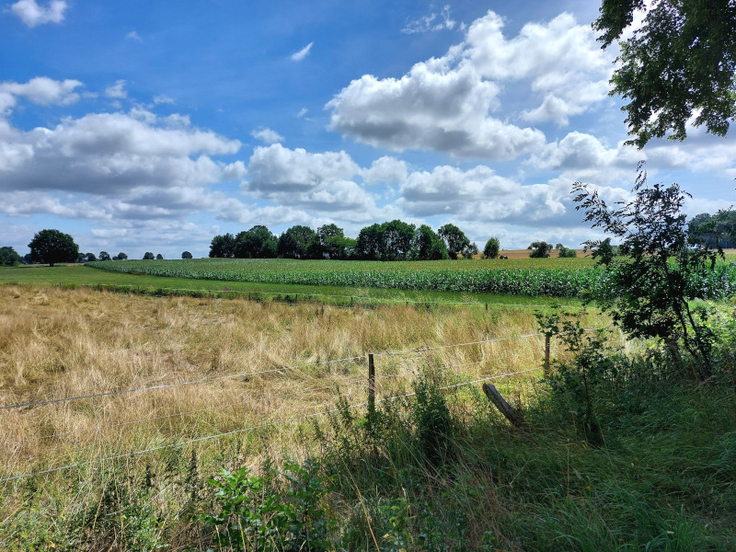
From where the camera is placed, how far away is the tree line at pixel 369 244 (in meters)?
114

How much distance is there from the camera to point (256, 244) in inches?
4970

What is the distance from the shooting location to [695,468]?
12.9 feet

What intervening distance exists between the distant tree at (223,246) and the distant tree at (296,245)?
18.6 metres

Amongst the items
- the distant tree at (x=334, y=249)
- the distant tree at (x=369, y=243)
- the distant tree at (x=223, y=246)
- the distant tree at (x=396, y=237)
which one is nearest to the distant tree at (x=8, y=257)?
the distant tree at (x=223, y=246)

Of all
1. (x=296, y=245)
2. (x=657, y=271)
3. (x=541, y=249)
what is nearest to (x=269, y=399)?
(x=657, y=271)

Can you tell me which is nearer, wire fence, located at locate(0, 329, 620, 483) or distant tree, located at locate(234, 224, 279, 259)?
wire fence, located at locate(0, 329, 620, 483)

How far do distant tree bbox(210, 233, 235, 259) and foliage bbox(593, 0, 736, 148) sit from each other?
128m

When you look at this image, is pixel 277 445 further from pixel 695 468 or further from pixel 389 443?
pixel 695 468

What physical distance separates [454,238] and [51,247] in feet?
354

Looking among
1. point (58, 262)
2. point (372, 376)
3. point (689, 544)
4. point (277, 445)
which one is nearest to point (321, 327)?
point (372, 376)

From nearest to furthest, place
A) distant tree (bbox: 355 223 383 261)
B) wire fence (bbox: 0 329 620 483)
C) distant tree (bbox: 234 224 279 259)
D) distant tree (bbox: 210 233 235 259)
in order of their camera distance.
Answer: wire fence (bbox: 0 329 620 483), distant tree (bbox: 355 223 383 261), distant tree (bbox: 234 224 279 259), distant tree (bbox: 210 233 235 259)

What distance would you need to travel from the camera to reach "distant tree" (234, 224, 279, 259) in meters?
123

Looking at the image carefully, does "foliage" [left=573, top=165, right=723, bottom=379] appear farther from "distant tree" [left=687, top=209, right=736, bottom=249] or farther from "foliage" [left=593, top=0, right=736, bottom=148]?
"foliage" [left=593, top=0, right=736, bottom=148]

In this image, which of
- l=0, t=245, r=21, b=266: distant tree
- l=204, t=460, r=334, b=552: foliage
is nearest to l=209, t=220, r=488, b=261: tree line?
l=0, t=245, r=21, b=266: distant tree
